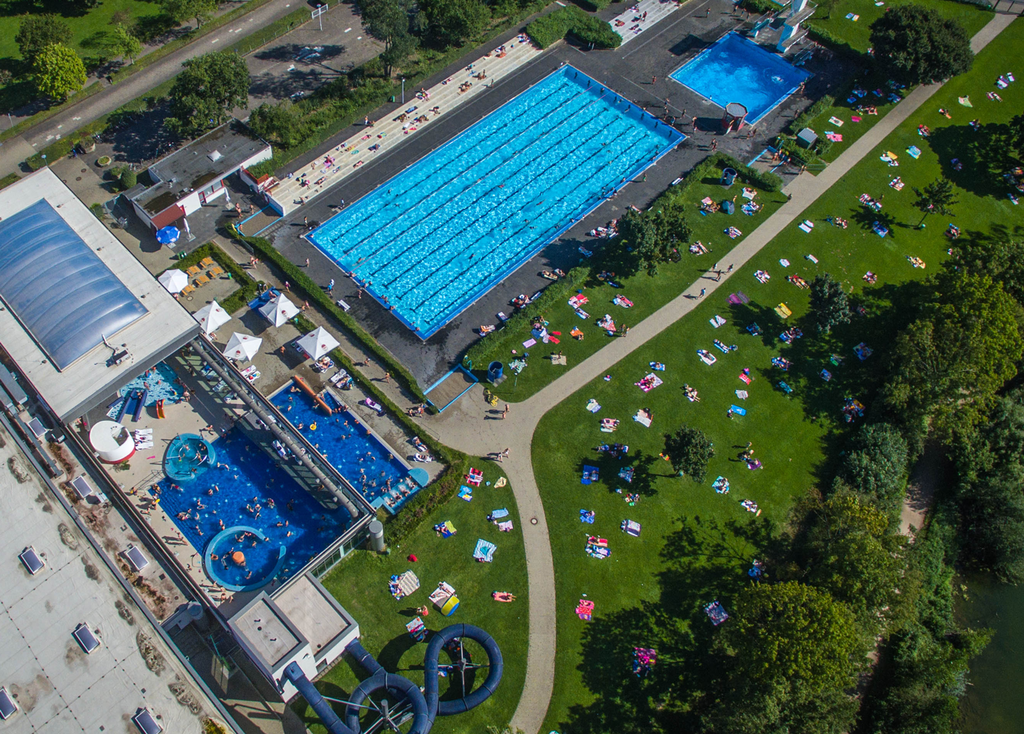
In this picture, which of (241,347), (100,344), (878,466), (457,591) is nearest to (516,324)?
(241,347)

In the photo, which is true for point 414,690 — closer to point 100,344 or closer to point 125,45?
point 100,344

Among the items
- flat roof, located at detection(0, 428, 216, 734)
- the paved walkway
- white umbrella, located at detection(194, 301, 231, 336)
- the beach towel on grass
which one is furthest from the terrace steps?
the beach towel on grass

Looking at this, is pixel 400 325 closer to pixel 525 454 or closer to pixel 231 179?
pixel 525 454

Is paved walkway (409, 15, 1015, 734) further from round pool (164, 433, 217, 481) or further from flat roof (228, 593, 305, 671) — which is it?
round pool (164, 433, 217, 481)

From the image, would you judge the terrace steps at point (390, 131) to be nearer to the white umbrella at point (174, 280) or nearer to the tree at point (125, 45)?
the white umbrella at point (174, 280)

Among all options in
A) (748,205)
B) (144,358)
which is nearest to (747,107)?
(748,205)
